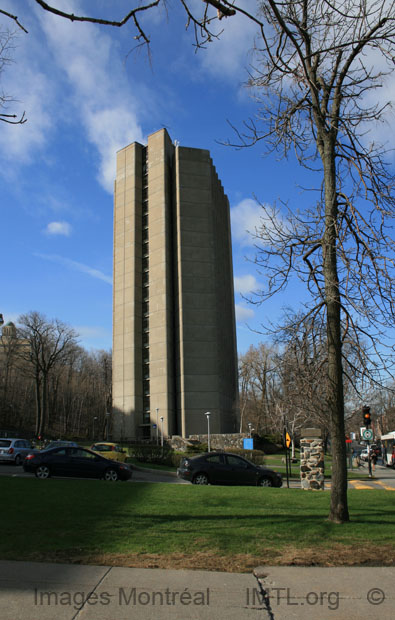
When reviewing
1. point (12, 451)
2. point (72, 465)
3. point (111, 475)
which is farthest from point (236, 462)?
point (12, 451)

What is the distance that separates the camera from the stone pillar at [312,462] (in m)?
17.2

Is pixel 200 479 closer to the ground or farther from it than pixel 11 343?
closer to the ground

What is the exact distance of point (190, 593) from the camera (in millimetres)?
4879

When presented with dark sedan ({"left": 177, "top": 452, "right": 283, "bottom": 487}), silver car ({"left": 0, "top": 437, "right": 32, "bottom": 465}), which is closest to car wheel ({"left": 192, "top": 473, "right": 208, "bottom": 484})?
dark sedan ({"left": 177, "top": 452, "right": 283, "bottom": 487})

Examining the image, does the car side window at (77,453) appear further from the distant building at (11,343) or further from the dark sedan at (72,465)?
the distant building at (11,343)

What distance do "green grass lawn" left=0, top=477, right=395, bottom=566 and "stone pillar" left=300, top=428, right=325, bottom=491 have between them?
191 inches

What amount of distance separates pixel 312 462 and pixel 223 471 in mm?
3614

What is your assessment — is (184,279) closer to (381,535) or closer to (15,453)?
(15,453)

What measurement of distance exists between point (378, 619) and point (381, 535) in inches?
142

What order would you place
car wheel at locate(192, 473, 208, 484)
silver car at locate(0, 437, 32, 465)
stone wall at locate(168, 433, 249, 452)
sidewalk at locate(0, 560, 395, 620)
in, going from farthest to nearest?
stone wall at locate(168, 433, 249, 452)
silver car at locate(0, 437, 32, 465)
car wheel at locate(192, 473, 208, 484)
sidewalk at locate(0, 560, 395, 620)

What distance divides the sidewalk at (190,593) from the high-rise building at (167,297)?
2203 inches

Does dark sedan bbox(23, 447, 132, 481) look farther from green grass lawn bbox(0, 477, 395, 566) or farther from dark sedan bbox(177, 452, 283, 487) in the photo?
green grass lawn bbox(0, 477, 395, 566)

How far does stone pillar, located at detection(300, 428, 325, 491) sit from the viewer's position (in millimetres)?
17234

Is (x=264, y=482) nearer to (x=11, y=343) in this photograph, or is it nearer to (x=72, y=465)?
(x=72, y=465)
